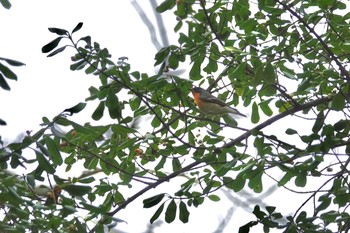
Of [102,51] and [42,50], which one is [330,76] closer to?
[102,51]

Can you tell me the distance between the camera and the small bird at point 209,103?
10.5ft

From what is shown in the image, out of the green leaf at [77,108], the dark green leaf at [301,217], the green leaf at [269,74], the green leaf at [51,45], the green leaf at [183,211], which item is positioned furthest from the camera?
the green leaf at [183,211]

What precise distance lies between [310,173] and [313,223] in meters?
0.21

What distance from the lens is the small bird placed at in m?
3.20

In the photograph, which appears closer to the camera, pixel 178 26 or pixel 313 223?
pixel 313 223

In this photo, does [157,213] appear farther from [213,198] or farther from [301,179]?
[301,179]

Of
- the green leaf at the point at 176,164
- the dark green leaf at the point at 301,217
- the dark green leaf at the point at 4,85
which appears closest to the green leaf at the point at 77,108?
the dark green leaf at the point at 4,85

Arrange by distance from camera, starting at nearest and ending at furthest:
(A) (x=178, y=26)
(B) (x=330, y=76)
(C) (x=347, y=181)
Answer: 1. (B) (x=330, y=76)
2. (C) (x=347, y=181)
3. (A) (x=178, y=26)

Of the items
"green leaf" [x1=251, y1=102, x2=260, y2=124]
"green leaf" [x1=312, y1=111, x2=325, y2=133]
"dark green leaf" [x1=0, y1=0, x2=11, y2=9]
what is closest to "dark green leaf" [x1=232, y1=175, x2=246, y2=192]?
"green leaf" [x1=312, y1=111, x2=325, y2=133]

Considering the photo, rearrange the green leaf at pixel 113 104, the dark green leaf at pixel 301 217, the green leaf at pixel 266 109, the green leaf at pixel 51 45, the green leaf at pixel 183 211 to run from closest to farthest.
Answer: the green leaf at pixel 51 45 → the dark green leaf at pixel 301 217 → the green leaf at pixel 113 104 → the green leaf at pixel 183 211 → the green leaf at pixel 266 109

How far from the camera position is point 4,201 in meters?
2.17

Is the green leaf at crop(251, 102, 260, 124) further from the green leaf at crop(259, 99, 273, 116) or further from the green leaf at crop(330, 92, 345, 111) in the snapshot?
the green leaf at crop(330, 92, 345, 111)

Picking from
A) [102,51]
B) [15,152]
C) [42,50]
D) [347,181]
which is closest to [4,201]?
[15,152]

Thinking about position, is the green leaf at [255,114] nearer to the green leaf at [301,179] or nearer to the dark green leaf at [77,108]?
the green leaf at [301,179]
